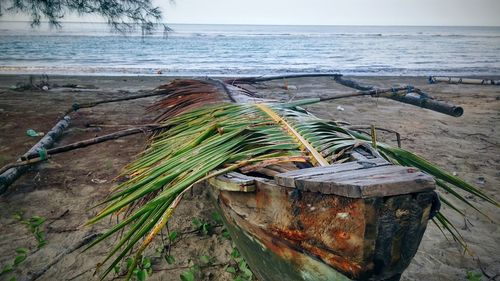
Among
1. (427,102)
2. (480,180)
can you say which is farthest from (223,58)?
(480,180)

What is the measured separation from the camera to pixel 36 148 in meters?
3.90

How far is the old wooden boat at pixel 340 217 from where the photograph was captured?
106 cm

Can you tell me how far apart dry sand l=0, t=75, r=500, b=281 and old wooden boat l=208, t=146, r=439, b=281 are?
3.50 ft

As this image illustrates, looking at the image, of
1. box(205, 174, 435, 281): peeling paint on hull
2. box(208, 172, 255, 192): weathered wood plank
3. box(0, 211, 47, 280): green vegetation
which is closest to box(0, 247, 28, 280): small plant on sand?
box(0, 211, 47, 280): green vegetation

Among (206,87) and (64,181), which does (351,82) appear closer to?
(206,87)

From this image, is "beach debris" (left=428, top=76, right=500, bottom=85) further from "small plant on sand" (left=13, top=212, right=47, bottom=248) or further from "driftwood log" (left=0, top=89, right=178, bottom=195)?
"small plant on sand" (left=13, top=212, right=47, bottom=248)

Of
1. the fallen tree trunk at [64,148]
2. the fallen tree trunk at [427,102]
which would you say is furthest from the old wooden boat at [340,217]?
the fallen tree trunk at [427,102]

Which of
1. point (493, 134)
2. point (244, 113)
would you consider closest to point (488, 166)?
point (493, 134)

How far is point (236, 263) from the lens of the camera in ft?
7.86

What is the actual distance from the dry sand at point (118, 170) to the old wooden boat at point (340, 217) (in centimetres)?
107

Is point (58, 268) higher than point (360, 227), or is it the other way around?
point (360, 227)

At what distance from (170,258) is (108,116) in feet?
16.6

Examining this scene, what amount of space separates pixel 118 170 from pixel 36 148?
3.47 feet

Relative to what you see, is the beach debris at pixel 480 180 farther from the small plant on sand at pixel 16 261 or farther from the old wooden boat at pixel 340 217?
the small plant on sand at pixel 16 261
